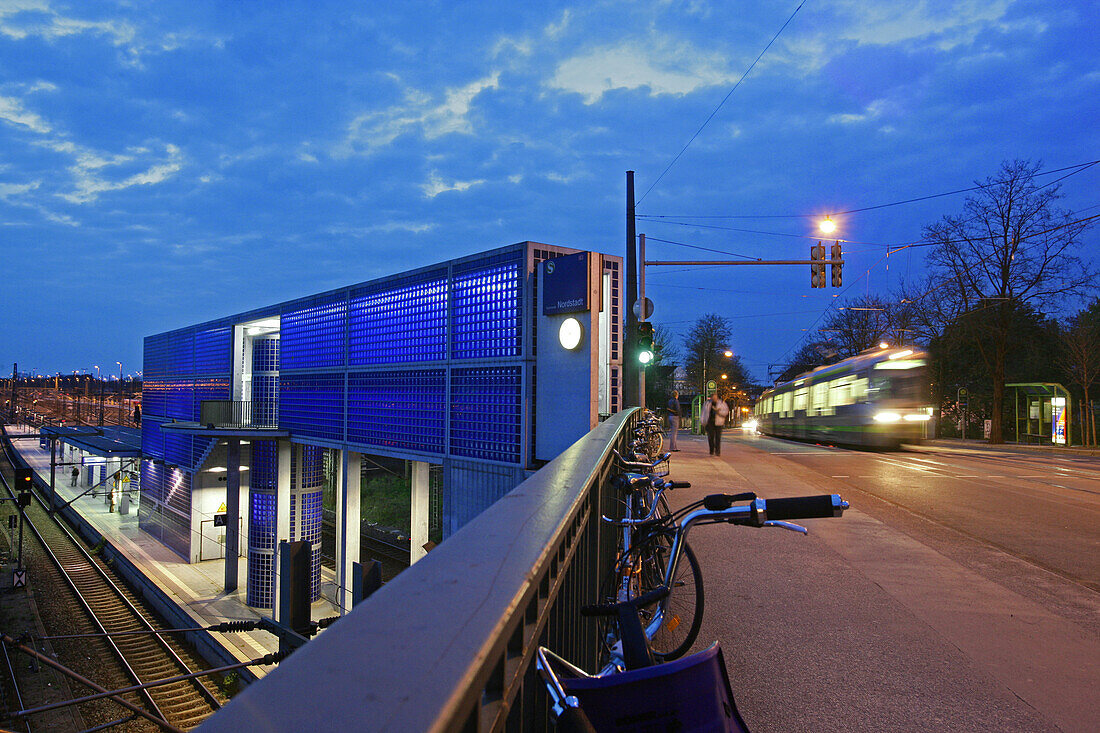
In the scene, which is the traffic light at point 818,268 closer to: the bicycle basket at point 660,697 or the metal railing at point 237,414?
the bicycle basket at point 660,697

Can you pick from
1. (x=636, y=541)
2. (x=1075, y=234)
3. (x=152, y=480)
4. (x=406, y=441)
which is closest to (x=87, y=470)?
(x=152, y=480)

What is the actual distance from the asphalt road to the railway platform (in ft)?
56.3

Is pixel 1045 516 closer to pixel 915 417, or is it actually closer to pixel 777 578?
pixel 777 578

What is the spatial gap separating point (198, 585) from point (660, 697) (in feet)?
95.3

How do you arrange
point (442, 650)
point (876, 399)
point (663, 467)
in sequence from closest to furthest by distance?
point (442, 650) < point (663, 467) < point (876, 399)

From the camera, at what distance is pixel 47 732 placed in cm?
1630

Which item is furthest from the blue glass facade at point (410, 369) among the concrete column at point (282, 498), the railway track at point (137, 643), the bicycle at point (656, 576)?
the bicycle at point (656, 576)

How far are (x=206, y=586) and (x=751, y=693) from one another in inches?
1076

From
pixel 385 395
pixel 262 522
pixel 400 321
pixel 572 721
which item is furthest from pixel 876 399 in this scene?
pixel 572 721

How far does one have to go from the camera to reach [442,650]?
2.66ft

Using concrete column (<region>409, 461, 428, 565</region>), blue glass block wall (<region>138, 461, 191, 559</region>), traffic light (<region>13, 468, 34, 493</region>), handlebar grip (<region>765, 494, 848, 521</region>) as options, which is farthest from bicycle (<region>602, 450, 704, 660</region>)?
traffic light (<region>13, 468, 34, 493</region>)

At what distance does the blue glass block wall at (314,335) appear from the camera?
20938 millimetres

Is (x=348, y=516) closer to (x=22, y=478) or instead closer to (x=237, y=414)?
(x=237, y=414)

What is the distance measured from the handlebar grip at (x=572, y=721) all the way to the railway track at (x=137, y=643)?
1460cm
